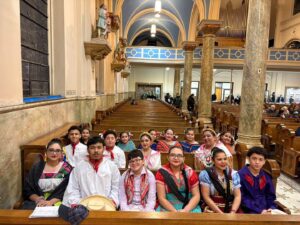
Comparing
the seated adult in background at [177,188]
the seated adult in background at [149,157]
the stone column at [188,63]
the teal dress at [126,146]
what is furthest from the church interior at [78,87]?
the stone column at [188,63]

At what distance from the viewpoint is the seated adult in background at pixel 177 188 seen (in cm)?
229

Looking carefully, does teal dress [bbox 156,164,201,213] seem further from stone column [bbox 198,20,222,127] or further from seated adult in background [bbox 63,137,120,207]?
stone column [bbox 198,20,222,127]

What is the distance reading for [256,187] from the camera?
2492 millimetres

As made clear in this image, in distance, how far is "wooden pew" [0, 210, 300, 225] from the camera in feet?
4.71

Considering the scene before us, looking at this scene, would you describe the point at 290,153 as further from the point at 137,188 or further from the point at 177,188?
the point at 137,188

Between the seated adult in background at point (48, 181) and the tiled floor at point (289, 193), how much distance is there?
3.33 metres

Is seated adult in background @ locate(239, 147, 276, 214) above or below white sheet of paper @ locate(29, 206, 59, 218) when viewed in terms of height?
below

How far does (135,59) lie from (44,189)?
14848mm

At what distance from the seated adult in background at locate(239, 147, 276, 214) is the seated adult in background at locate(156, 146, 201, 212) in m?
0.53

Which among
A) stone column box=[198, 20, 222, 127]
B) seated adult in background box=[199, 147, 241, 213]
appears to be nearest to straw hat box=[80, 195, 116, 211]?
seated adult in background box=[199, 147, 241, 213]

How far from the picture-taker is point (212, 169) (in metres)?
2.43

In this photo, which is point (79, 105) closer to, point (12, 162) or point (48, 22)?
point (48, 22)

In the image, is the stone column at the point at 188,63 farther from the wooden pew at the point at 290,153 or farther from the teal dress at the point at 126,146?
the teal dress at the point at 126,146

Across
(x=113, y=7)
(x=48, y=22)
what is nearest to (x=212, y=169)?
(x=48, y=22)
